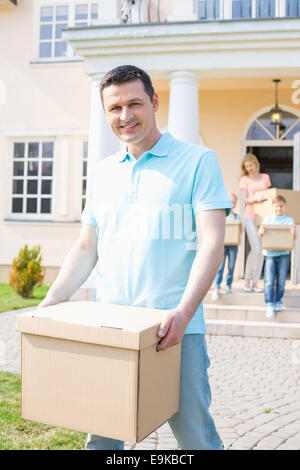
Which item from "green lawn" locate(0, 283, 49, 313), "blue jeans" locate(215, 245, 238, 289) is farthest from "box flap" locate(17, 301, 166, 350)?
"green lawn" locate(0, 283, 49, 313)

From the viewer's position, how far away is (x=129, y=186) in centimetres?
200

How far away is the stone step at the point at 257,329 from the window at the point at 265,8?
5598 mm

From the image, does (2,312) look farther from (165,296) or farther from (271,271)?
(165,296)

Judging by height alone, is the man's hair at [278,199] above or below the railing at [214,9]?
below

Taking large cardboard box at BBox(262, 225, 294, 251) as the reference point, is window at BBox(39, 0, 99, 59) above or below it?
above

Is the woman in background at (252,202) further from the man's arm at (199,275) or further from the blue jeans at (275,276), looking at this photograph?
the man's arm at (199,275)

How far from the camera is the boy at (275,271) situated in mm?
7145

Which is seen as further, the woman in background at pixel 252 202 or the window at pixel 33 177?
the window at pixel 33 177

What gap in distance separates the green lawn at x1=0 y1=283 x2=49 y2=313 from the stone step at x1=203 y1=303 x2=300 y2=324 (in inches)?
132

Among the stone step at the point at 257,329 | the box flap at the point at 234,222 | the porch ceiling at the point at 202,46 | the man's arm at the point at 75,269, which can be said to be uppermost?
the porch ceiling at the point at 202,46

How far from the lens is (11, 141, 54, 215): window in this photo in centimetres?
1202

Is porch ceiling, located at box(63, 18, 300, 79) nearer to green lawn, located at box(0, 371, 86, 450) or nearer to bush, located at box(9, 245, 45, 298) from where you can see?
bush, located at box(9, 245, 45, 298)

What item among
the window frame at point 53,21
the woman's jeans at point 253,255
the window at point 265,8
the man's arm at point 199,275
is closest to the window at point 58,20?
the window frame at point 53,21

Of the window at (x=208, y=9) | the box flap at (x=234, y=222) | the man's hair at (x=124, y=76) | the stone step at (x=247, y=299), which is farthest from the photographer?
the window at (x=208, y=9)
